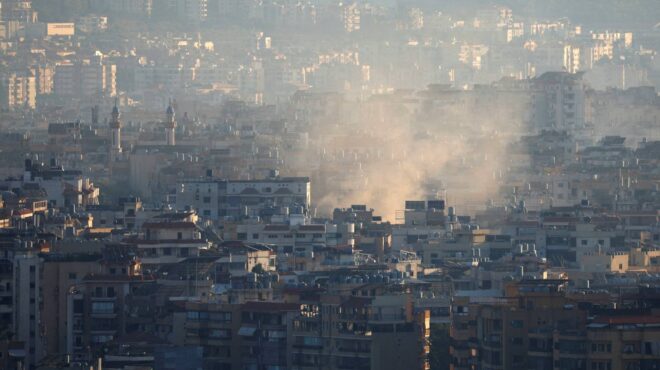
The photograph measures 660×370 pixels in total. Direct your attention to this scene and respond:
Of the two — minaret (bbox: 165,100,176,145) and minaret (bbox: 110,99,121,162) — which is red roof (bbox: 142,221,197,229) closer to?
minaret (bbox: 110,99,121,162)

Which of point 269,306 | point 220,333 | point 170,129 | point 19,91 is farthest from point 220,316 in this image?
point 19,91

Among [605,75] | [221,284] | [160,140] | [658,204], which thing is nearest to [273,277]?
[221,284]

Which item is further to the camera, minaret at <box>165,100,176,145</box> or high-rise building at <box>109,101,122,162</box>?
minaret at <box>165,100,176,145</box>

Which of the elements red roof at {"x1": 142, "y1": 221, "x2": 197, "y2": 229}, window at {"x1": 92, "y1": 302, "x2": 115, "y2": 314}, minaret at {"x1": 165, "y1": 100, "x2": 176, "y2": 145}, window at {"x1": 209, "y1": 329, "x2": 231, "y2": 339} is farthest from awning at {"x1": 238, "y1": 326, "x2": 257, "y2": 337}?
minaret at {"x1": 165, "y1": 100, "x2": 176, "y2": 145}

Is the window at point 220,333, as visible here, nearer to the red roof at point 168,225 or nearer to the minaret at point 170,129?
the red roof at point 168,225

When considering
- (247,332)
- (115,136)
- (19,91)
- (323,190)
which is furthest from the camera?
(19,91)

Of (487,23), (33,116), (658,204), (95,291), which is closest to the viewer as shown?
(95,291)

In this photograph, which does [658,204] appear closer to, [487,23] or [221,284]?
[221,284]

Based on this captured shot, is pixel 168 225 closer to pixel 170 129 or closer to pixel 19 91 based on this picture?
pixel 170 129

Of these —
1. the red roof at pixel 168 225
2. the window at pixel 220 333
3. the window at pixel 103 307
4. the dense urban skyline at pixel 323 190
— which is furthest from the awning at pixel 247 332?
the red roof at pixel 168 225

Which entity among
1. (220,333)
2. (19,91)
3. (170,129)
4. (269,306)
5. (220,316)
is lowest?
(220,333)

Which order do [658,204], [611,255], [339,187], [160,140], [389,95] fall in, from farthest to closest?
[389,95] → [160,140] → [339,187] → [658,204] → [611,255]
